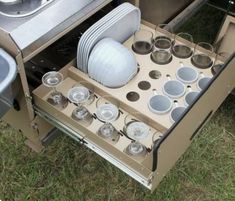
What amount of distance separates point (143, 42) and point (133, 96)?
0.21m

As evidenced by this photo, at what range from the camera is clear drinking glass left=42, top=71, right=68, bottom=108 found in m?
1.06

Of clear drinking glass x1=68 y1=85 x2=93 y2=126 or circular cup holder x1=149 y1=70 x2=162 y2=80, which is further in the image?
circular cup holder x1=149 y1=70 x2=162 y2=80

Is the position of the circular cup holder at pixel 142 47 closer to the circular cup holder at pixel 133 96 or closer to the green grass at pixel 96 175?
the circular cup holder at pixel 133 96

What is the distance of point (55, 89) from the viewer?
108 centimetres

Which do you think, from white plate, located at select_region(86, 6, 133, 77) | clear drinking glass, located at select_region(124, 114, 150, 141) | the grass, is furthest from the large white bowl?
the grass

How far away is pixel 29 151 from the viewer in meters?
1.49

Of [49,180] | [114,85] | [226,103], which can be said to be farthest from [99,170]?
[226,103]

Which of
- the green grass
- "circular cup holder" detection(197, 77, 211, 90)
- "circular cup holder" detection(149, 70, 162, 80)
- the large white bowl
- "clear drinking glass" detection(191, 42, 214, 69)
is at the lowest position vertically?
the green grass

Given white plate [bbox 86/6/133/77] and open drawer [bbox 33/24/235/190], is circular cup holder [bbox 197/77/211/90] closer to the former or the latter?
open drawer [bbox 33/24/235/190]

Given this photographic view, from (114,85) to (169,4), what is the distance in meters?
0.71

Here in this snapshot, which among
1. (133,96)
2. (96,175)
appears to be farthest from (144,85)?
(96,175)

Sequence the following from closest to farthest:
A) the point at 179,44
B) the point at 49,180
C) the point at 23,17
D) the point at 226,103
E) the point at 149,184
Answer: the point at 149,184 → the point at 23,17 → the point at 179,44 → the point at 49,180 → the point at 226,103

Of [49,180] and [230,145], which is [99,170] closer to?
[49,180]

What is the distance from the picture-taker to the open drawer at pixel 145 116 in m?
0.91
